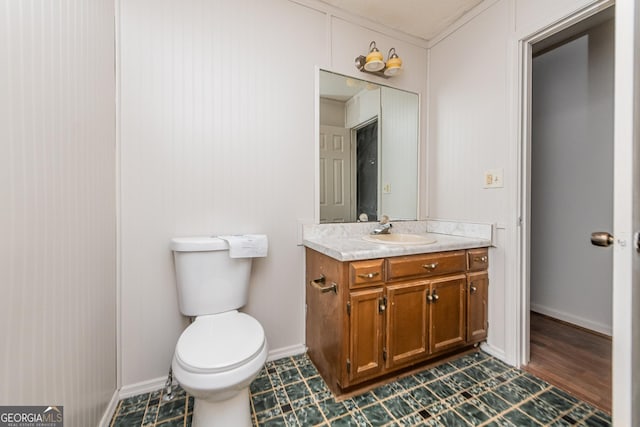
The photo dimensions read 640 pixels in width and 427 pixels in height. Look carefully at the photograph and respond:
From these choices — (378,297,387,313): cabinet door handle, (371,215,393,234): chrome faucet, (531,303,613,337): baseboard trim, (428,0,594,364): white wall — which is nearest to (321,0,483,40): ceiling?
(428,0,594,364): white wall

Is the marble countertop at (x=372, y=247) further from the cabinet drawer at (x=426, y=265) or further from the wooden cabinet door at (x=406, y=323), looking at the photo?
the wooden cabinet door at (x=406, y=323)

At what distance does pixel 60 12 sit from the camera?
910 millimetres

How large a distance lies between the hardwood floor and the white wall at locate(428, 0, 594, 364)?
22cm

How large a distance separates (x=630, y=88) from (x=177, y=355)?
5.87ft

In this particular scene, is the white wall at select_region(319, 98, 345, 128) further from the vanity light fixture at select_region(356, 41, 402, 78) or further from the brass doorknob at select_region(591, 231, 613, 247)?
the brass doorknob at select_region(591, 231, 613, 247)

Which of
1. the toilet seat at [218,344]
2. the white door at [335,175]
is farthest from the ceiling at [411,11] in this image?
the toilet seat at [218,344]

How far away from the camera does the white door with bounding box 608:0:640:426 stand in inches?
30.9

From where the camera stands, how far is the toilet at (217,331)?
3.31 feet

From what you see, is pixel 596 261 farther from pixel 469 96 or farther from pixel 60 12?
pixel 60 12

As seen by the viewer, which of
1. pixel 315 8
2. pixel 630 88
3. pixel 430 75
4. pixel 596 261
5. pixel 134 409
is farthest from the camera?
pixel 430 75

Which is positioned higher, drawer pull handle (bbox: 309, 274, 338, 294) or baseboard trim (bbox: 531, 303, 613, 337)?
drawer pull handle (bbox: 309, 274, 338, 294)

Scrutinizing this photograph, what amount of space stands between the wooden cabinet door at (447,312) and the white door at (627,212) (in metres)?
0.83

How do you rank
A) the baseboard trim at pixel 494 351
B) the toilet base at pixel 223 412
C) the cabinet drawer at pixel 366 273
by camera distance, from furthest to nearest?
the baseboard trim at pixel 494 351 < the cabinet drawer at pixel 366 273 < the toilet base at pixel 223 412

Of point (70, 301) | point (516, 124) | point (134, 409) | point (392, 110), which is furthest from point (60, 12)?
point (516, 124)
